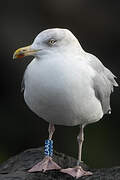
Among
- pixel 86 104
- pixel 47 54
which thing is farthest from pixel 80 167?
pixel 47 54

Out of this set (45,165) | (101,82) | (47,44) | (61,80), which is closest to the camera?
(61,80)

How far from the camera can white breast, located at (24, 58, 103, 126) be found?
211 inches

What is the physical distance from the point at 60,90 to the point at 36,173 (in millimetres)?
875

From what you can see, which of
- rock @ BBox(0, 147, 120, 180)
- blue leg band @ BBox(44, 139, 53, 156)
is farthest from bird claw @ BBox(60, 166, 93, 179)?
blue leg band @ BBox(44, 139, 53, 156)

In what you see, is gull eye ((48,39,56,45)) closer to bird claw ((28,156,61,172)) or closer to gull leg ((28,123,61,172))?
gull leg ((28,123,61,172))

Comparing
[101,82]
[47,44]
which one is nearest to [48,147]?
[101,82]

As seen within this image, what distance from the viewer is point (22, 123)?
9242 millimetres

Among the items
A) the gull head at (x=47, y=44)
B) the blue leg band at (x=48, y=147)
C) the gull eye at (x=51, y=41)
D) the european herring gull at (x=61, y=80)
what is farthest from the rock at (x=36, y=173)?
the gull eye at (x=51, y=41)

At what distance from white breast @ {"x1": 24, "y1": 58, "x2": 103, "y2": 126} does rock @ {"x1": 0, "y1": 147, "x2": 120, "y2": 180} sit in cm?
50

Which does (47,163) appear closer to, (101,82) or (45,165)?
(45,165)

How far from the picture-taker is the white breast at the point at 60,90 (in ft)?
17.6

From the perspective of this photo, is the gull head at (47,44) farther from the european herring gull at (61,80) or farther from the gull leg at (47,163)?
the gull leg at (47,163)

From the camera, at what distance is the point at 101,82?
580 centimetres

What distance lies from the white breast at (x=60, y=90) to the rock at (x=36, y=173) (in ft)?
1.63
